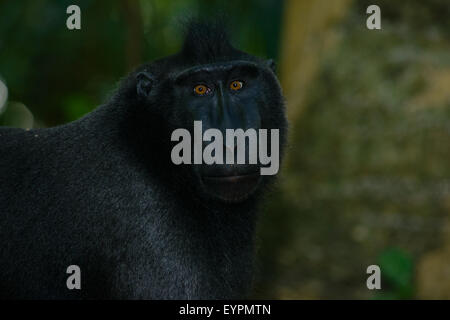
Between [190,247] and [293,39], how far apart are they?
4.98 metres

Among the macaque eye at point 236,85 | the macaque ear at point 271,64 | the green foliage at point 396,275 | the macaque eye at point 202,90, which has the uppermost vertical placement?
the macaque ear at point 271,64

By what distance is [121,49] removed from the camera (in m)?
10.6

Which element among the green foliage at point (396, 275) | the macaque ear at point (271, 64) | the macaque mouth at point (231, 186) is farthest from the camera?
the green foliage at point (396, 275)

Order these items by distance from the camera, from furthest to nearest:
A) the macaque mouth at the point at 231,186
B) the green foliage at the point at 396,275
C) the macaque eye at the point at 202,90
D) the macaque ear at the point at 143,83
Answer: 1. the green foliage at the point at 396,275
2. the macaque ear at the point at 143,83
3. the macaque eye at the point at 202,90
4. the macaque mouth at the point at 231,186

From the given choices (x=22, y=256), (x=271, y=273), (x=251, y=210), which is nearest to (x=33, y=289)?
(x=22, y=256)

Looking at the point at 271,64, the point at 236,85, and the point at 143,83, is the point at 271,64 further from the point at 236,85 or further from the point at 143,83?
the point at 143,83

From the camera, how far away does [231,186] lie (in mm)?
4266

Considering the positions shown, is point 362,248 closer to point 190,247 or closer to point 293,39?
point 293,39

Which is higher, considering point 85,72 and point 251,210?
point 85,72

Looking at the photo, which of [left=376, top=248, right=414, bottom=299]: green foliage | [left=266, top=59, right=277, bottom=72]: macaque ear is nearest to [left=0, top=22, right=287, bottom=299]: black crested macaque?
[left=266, top=59, right=277, bottom=72]: macaque ear

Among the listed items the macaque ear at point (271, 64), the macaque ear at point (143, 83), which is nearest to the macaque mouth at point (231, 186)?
the macaque ear at point (143, 83)

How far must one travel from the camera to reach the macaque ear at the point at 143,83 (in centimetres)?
458

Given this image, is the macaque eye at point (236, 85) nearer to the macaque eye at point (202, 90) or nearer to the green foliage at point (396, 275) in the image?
the macaque eye at point (202, 90)

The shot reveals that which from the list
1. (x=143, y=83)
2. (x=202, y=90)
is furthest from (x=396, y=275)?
(x=143, y=83)
